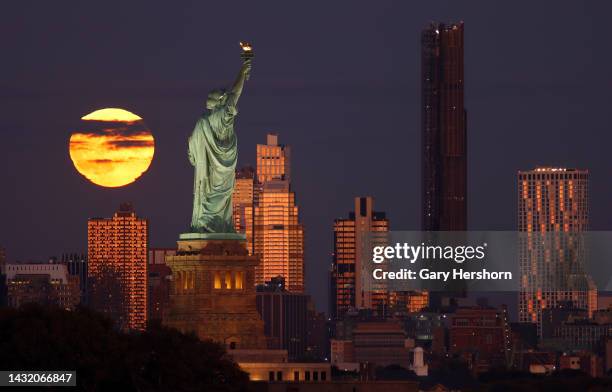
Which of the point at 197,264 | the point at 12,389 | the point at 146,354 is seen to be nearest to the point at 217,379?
the point at 146,354

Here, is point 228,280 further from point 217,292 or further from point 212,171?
point 212,171

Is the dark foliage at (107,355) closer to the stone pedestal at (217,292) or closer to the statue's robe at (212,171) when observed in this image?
the stone pedestal at (217,292)

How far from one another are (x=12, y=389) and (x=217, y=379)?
9761 mm

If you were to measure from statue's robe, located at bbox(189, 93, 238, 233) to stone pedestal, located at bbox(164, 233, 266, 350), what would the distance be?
3.12 ft

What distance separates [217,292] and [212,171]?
5.43 meters

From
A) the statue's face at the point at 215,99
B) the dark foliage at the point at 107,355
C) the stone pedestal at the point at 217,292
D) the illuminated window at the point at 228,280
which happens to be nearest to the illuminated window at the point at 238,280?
the stone pedestal at the point at 217,292

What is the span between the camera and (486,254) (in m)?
189

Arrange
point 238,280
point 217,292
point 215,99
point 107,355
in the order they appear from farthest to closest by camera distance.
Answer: point 238,280 → point 217,292 → point 215,99 → point 107,355

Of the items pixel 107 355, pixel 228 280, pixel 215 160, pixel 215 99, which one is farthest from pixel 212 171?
pixel 107 355

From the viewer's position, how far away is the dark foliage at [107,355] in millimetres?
98750

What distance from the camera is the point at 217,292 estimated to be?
12594cm

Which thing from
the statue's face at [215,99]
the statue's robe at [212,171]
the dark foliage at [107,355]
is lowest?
the dark foliage at [107,355]

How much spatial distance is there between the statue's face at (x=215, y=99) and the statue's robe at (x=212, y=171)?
1.08ft

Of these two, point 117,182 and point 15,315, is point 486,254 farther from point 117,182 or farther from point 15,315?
point 15,315
